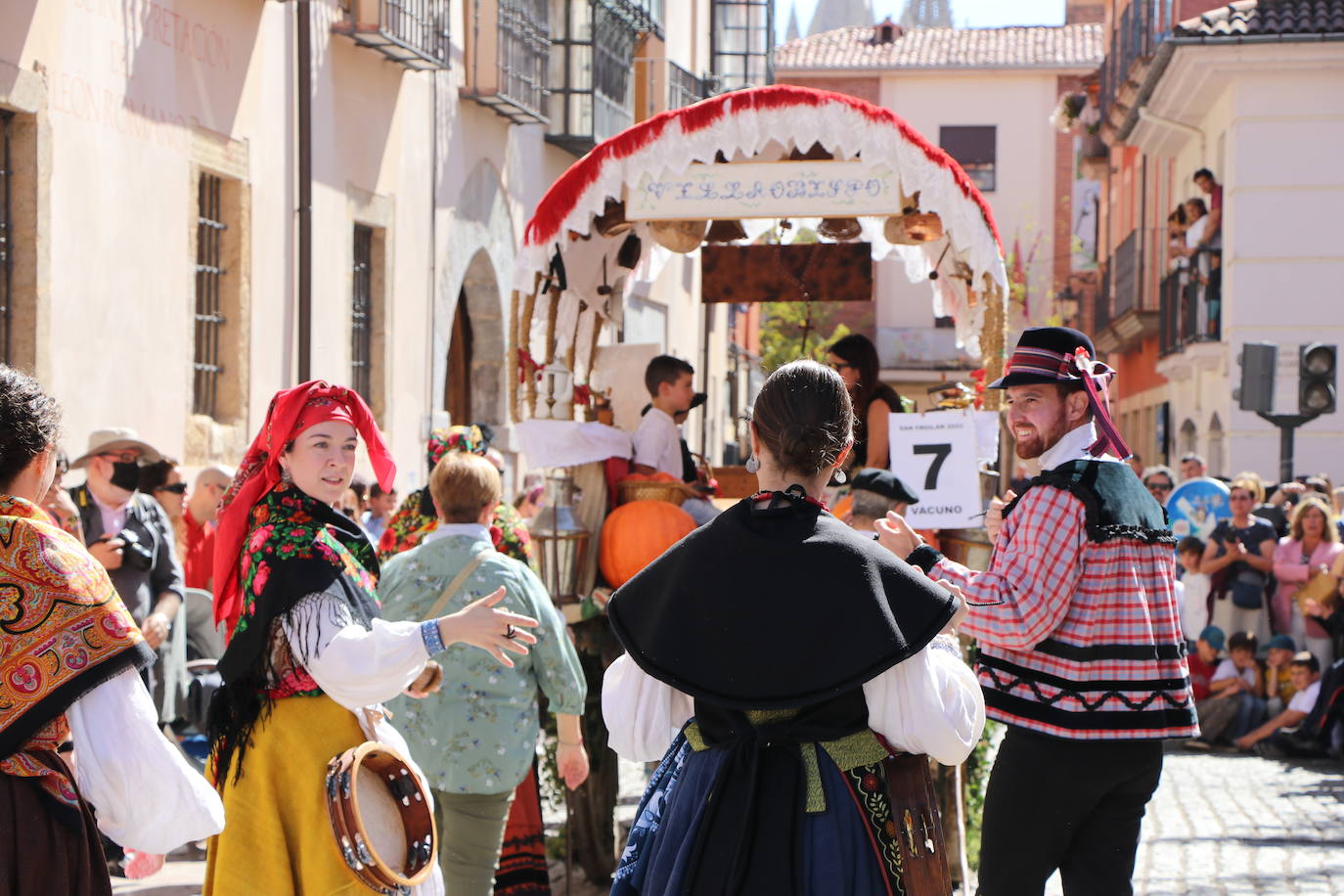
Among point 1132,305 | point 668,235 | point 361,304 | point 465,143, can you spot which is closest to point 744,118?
point 668,235

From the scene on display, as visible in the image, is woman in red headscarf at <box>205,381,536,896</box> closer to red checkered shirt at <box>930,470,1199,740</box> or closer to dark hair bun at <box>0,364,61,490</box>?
dark hair bun at <box>0,364,61,490</box>

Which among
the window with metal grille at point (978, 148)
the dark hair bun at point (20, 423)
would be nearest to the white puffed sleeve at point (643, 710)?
the dark hair bun at point (20, 423)

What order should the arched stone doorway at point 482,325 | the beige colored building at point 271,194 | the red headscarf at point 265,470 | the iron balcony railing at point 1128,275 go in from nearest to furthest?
the red headscarf at point 265,470 → the beige colored building at point 271,194 → the arched stone doorway at point 482,325 → the iron balcony railing at point 1128,275

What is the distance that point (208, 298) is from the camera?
12.0 m

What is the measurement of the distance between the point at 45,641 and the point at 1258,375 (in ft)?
38.6

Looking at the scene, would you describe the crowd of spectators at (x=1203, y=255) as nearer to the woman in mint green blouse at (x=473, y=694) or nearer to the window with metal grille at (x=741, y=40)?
the window with metal grille at (x=741, y=40)

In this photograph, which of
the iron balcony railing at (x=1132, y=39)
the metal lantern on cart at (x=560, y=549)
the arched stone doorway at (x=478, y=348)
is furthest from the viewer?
the iron balcony railing at (x=1132, y=39)

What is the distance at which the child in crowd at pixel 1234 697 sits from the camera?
39.2ft

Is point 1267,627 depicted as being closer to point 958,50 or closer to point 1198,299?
point 1198,299

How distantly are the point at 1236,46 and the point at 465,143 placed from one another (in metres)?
9.01

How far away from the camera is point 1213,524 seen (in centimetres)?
1332

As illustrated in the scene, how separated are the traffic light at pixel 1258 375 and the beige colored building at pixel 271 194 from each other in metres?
4.11

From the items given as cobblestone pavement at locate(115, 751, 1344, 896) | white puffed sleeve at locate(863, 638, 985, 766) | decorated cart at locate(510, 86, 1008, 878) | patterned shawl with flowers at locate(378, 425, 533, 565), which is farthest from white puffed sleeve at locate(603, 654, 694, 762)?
decorated cart at locate(510, 86, 1008, 878)

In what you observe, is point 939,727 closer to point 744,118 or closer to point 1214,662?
point 744,118
